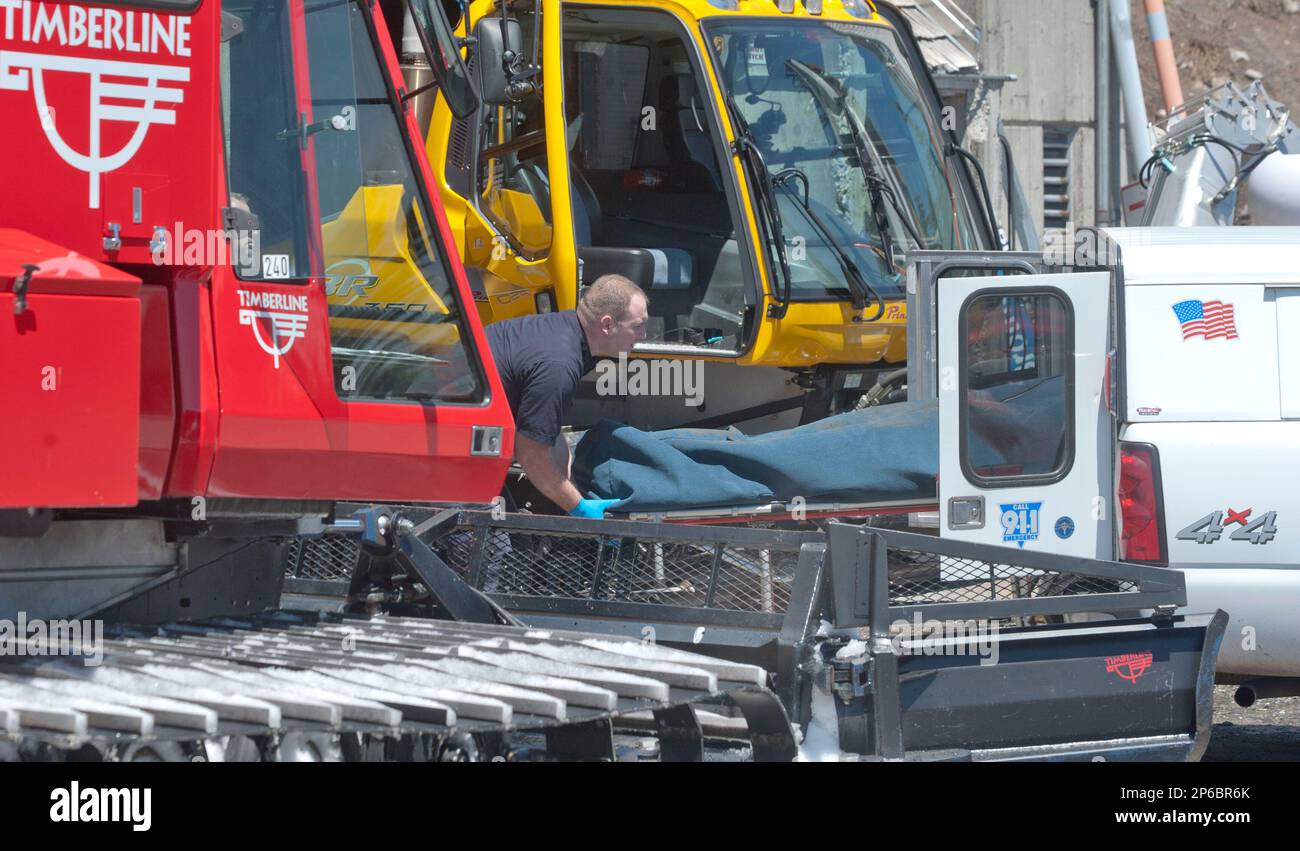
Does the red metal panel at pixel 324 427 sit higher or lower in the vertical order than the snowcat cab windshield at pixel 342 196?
lower

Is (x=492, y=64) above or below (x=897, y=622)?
above

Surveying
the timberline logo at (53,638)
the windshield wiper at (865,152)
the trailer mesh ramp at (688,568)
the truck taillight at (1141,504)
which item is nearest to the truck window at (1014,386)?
the truck taillight at (1141,504)

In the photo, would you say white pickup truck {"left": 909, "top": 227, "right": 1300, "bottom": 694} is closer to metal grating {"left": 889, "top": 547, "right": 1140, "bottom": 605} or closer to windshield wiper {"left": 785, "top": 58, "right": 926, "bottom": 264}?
metal grating {"left": 889, "top": 547, "right": 1140, "bottom": 605}

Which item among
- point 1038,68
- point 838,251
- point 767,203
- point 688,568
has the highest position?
point 1038,68

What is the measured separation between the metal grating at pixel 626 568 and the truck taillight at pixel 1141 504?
152cm

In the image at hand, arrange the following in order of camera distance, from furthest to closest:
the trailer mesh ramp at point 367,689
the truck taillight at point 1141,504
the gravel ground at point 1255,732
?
the gravel ground at point 1255,732, the truck taillight at point 1141,504, the trailer mesh ramp at point 367,689

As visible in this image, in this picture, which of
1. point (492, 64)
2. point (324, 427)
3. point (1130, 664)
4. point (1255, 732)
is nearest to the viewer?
point (324, 427)

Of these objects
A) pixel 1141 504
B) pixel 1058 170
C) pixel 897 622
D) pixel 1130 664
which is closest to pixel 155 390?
Result: pixel 897 622

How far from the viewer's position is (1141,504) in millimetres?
5730

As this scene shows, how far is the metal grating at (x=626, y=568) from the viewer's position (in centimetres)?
498

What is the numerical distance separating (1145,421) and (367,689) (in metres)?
3.41

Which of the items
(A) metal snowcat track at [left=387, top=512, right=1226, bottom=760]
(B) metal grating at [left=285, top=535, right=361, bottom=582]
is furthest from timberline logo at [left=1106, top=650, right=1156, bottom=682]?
(B) metal grating at [left=285, top=535, right=361, bottom=582]

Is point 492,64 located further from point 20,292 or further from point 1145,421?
point 1145,421
